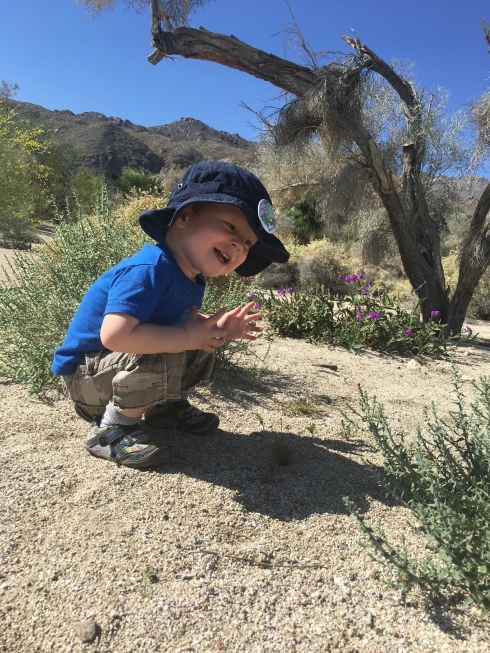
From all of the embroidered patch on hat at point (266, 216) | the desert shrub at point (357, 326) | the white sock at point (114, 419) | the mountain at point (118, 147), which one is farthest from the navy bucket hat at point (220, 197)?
the mountain at point (118, 147)

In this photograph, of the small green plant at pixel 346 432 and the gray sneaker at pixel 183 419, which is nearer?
the gray sneaker at pixel 183 419

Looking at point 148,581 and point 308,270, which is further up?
point 308,270

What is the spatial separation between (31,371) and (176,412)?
2.87 ft

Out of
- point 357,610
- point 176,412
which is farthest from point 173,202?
point 357,610

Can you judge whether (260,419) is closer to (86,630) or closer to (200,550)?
(200,550)

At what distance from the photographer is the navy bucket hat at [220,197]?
5.62 feet

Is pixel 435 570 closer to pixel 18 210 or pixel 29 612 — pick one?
pixel 29 612

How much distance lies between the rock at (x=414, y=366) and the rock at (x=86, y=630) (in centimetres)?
349

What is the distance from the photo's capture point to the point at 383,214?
302 inches

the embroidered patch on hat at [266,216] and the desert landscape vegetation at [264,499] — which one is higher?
the embroidered patch on hat at [266,216]

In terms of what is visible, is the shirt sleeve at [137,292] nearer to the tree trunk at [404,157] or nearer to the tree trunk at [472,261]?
the tree trunk at [404,157]

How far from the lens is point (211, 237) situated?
69.9 inches

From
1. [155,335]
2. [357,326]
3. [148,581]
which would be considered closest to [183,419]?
[155,335]

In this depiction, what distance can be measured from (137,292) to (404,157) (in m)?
5.57
